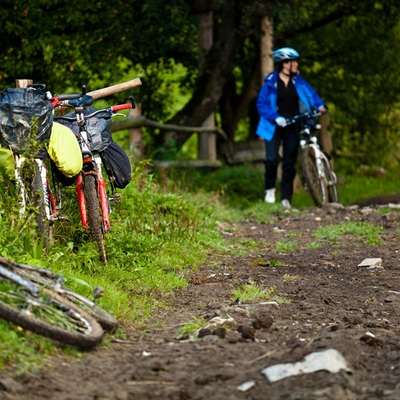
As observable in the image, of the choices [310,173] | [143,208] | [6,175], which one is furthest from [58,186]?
[310,173]

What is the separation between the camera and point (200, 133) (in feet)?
61.4

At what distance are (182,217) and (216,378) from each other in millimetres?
5635

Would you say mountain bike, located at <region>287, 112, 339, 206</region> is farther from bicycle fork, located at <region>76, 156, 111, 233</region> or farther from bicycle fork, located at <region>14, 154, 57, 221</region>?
bicycle fork, located at <region>14, 154, 57, 221</region>

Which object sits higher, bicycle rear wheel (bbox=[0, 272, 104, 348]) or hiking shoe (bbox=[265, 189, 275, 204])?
bicycle rear wheel (bbox=[0, 272, 104, 348])

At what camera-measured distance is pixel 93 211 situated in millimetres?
7891

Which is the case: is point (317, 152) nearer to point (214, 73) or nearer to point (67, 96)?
point (214, 73)

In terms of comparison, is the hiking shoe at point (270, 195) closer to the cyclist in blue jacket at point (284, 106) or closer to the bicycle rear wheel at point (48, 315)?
the cyclist in blue jacket at point (284, 106)

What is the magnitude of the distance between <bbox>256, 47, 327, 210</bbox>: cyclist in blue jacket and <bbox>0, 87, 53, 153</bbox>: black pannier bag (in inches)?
282

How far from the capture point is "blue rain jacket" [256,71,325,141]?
573 inches

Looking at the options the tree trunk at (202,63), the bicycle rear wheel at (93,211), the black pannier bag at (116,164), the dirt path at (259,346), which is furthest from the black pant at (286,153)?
the bicycle rear wheel at (93,211)

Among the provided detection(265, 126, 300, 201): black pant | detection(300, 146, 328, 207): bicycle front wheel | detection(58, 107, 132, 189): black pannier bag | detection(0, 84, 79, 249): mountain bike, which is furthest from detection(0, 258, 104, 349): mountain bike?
detection(265, 126, 300, 201): black pant

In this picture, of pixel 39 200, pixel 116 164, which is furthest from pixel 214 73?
pixel 39 200

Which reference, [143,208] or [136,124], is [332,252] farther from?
[136,124]

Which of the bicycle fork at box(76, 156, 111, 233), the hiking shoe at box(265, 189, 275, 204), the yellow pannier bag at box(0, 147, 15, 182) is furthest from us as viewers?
the hiking shoe at box(265, 189, 275, 204)
